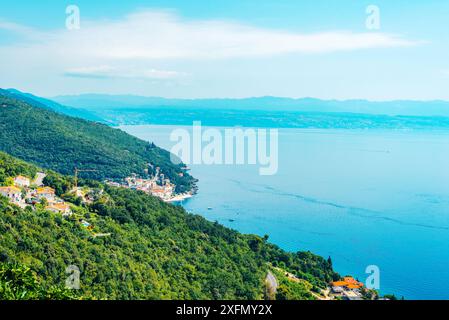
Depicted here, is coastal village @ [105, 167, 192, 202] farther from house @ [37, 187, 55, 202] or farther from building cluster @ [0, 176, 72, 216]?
building cluster @ [0, 176, 72, 216]

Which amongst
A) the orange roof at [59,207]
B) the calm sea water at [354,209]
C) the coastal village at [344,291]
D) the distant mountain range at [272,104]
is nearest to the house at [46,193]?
the orange roof at [59,207]

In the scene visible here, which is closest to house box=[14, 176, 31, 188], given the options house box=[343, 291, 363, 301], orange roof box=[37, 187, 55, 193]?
orange roof box=[37, 187, 55, 193]

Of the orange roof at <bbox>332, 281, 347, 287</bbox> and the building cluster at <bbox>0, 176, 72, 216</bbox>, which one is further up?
the building cluster at <bbox>0, 176, 72, 216</bbox>

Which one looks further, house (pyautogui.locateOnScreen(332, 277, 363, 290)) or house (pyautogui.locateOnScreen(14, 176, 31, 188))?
house (pyautogui.locateOnScreen(332, 277, 363, 290))

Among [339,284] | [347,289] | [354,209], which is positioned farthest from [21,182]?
[354,209]

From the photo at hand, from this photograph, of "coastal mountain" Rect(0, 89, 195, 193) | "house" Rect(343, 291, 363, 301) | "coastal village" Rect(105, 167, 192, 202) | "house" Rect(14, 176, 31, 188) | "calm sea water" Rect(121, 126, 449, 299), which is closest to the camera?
"house" Rect(14, 176, 31, 188)
